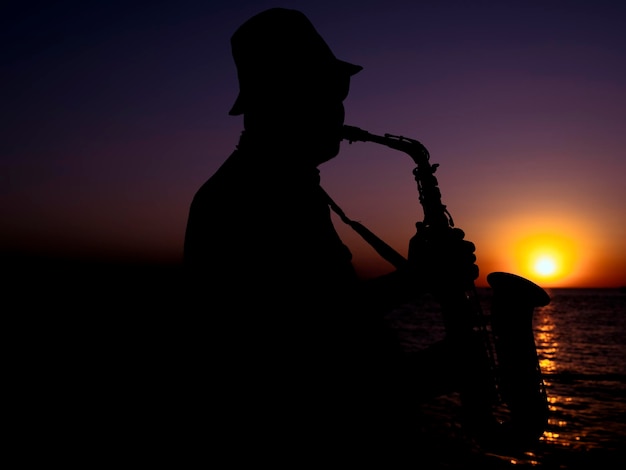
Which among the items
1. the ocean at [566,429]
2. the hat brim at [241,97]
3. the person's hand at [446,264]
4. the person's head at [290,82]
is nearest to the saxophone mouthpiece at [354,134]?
the person's hand at [446,264]

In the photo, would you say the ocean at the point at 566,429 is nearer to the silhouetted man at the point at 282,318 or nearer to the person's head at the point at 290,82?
the silhouetted man at the point at 282,318

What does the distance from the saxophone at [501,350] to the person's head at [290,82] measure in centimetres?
129

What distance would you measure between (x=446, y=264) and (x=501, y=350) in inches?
36.2

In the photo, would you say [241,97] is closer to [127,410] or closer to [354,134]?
[354,134]

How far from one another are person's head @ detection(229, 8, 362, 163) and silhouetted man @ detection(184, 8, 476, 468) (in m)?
0.01

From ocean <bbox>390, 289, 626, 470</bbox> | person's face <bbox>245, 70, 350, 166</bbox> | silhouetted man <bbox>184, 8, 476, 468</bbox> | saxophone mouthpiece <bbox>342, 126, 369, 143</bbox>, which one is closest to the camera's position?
silhouetted man <bbox>184, 8, 476, 468</bbox>

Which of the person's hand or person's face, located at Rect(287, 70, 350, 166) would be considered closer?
person's face, located at Rect(287, 70, 350, 166)

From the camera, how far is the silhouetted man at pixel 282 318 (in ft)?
5.13

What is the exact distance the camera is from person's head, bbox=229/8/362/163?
1.93 metres

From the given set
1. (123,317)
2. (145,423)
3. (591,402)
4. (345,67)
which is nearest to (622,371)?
(591,402)

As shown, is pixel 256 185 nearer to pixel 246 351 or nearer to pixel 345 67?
pixel 246 351

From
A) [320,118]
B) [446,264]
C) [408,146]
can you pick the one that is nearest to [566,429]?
[408,146]

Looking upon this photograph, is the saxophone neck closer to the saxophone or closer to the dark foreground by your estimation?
the saxophone

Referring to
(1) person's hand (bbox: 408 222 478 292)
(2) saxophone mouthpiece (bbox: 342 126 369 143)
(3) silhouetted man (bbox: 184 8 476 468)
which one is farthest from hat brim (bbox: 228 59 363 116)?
(2) saxophone mouthpiece (bbox: 342 126 369 143)
